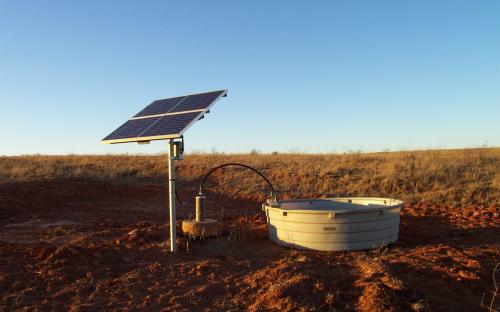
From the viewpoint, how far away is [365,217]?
5.74m

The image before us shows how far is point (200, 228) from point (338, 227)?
209 centimetres

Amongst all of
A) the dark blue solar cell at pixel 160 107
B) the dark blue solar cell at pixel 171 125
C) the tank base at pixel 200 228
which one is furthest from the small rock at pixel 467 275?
the dark blue solar cell at pixel 160 107

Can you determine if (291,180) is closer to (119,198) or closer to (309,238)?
(119,198)

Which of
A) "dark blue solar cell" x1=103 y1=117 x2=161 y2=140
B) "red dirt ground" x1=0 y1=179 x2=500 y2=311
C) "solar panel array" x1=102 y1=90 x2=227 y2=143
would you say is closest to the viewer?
"red dirt ground" x1=0 y1=179 x2=500 y2=311

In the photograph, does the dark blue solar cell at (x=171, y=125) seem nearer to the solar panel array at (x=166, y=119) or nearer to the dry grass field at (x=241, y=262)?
the solar panel array at (x=166, y=119)

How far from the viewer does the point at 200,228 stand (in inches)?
262

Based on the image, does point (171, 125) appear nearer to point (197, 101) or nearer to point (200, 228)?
point (197, 101)

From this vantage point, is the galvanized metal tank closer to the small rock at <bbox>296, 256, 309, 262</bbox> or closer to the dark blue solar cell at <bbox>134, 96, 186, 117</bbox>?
the small rock at <bbox>296, 256, 309, 262</bbox>

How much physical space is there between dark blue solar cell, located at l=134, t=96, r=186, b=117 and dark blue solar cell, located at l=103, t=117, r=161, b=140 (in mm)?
226

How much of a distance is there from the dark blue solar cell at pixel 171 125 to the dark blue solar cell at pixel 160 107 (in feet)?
1.93

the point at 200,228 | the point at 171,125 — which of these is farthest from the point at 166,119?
the point at 200,228

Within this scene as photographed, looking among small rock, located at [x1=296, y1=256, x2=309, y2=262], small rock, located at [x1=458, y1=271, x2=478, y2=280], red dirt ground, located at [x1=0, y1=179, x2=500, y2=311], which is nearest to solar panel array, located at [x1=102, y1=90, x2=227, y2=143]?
red dirt ground, located at [x1=0, y1=179, x2=500, y2=311]

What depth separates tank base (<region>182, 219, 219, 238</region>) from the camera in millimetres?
6648

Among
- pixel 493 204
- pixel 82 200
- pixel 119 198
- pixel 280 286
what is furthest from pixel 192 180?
pixel 280 286
